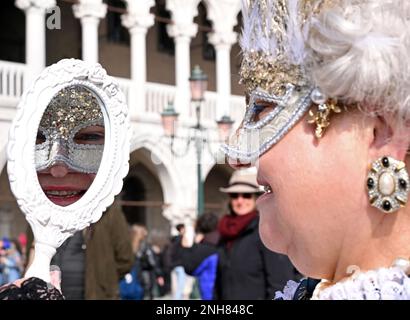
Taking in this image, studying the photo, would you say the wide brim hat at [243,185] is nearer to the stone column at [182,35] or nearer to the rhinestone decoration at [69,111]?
the rhinestone decoration at [69,111]

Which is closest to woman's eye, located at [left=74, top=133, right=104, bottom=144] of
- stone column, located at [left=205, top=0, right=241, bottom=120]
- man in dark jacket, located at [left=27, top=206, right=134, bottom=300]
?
man in dark jacket, located at [left=27, top=206, right=134, bottom=300]

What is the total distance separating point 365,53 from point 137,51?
44.6 ft

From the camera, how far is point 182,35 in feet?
49.8

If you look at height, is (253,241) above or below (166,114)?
below

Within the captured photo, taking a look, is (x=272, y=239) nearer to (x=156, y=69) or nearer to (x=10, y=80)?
(x=10, y=80)

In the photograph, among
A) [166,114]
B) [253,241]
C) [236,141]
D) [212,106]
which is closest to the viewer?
[236,141]

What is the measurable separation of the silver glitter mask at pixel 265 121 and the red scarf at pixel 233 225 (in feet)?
8.37

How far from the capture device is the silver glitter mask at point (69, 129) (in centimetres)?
115

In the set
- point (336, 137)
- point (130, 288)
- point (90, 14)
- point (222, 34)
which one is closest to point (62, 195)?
point (336, 137)

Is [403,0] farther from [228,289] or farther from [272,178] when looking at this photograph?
[228,289]

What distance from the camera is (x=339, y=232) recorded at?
1016mm

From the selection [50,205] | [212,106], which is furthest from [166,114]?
[50,205]
